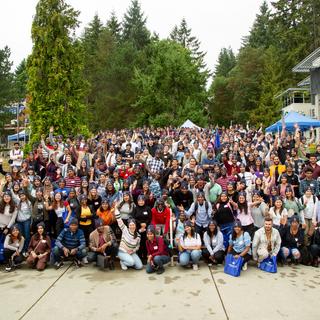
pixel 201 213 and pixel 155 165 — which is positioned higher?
pixel 155 165

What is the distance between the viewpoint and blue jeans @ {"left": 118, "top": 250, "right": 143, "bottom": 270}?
24.7ft

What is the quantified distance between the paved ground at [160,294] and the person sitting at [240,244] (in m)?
0.30

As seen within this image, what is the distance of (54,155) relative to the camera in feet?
36.0

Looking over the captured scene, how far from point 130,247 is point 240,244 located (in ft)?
7.39

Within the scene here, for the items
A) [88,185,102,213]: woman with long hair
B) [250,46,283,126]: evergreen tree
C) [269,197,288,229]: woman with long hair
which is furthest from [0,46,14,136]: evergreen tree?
[269,197,288,229]: woman with long hair

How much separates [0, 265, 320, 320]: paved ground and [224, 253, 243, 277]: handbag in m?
0.14

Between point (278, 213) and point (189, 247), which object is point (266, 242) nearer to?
point (278, 213)

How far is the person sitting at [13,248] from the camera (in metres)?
7.68

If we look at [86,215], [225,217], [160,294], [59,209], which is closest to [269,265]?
[225,217]

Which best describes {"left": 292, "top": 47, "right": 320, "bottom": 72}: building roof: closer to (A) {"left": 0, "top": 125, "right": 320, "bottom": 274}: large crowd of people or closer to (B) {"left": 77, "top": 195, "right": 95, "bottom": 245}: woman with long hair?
(A) {"left": 0, "top": 125, "right": 320, "bottom": 274}: large crowd of people

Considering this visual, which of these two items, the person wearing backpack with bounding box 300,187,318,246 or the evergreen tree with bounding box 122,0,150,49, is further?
the evergreen tree with bounding box 122,0,150,49

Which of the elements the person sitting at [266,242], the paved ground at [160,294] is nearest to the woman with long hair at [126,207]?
the paved ground at [160,294]

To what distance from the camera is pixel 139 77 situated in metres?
38.4

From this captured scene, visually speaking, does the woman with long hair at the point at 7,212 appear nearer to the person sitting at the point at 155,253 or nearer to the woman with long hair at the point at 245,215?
the person sitting at the point at 155,253
